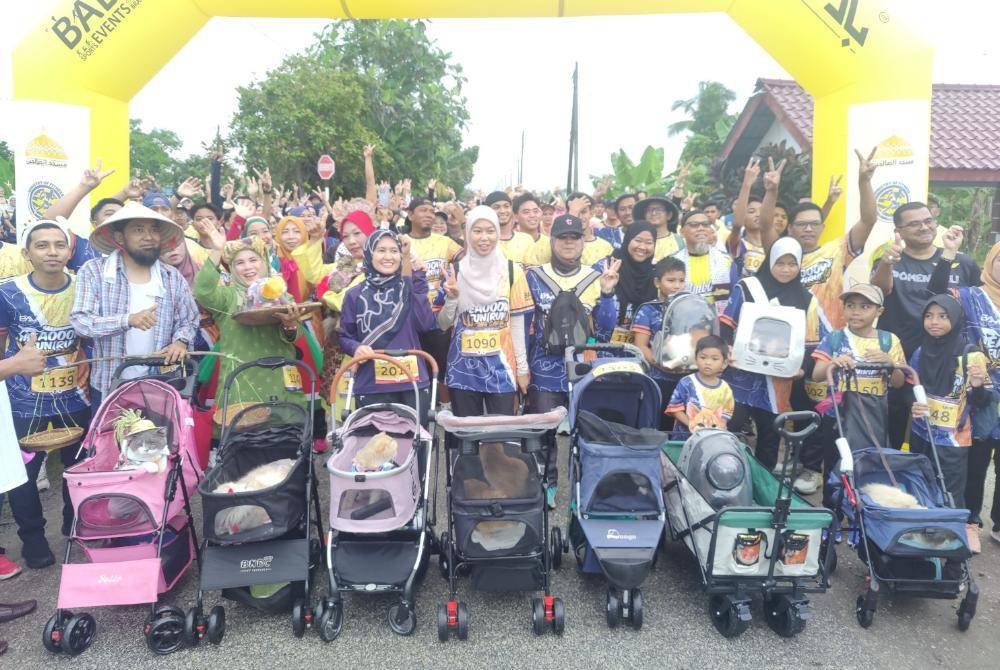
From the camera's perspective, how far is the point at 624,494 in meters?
3.26

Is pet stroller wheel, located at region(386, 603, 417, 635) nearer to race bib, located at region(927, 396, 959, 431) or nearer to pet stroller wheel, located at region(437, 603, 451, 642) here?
pet stroller wheel, located at region(437, 603, 451, 642)

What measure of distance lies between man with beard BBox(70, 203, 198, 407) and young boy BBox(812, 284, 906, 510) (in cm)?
396

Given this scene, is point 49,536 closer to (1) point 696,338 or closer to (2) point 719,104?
(1) point 696,338

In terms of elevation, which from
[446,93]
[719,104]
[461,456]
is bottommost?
[461,456]

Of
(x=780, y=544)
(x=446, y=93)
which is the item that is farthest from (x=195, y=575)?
(x=446, y=93)

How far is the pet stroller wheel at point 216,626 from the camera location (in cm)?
290

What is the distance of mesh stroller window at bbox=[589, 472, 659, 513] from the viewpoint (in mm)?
3141

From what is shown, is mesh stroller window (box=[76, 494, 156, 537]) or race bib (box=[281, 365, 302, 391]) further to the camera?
race bib (box=[281, 365, 302, 391])

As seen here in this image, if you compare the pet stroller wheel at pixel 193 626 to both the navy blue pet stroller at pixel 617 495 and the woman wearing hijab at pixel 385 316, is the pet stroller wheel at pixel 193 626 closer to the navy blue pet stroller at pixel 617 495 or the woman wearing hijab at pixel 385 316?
the woman wearing hijab at pixel 385 316

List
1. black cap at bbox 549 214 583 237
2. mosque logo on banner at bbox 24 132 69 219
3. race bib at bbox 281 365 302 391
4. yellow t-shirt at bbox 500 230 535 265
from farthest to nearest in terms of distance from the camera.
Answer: mosque logo on banner at bbox 24 132 69 219 → yellow t-shirt at bbox 500 230 535 265 → black cap at bbox 549 214 583 237 → race bib at bbox 281 365 302 391

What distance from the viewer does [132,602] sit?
2801mm

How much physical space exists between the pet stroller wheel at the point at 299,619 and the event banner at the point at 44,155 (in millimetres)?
4686

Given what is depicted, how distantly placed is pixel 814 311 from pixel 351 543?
3.43 meters

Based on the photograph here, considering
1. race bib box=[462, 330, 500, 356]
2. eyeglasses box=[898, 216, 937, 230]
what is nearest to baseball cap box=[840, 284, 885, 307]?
eyeglasses box=[898, 216, 937, 230]
